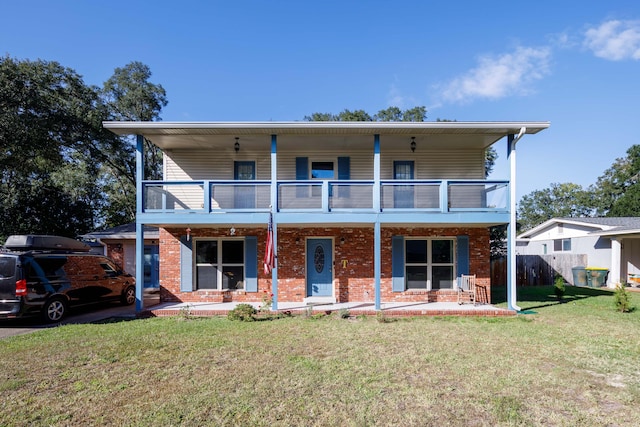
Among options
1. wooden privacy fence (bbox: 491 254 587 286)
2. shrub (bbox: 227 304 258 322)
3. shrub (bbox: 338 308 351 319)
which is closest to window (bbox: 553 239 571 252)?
wooden privacy fence (bbox: 491 254 587 286)

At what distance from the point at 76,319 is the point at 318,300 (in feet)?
22.0

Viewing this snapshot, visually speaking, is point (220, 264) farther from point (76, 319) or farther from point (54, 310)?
point (54, 310)

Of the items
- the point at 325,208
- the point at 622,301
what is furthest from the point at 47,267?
the point at 622,301

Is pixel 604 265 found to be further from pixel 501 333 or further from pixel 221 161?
pixel 221 161

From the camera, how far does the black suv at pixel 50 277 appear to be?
8.47 m

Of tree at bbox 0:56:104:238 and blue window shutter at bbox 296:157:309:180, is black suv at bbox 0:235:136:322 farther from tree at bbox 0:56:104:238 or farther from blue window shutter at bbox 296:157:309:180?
tree at bbox 0:56:104:238

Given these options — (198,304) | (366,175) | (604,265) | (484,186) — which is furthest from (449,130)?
(604,265)

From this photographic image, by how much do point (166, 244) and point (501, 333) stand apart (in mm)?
9779

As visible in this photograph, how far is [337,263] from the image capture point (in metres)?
11.6

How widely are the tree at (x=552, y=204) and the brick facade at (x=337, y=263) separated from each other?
148 ft

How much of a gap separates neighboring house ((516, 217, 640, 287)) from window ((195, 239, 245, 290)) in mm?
16424

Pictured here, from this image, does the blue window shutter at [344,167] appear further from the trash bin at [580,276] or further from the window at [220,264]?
the trash bin at [580,276]

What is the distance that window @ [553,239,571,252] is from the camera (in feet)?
69.6

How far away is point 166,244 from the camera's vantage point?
11.6m
